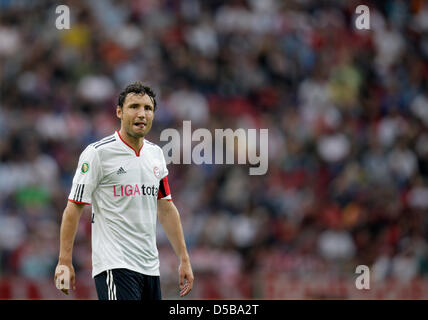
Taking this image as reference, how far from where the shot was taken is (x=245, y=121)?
14.7 m

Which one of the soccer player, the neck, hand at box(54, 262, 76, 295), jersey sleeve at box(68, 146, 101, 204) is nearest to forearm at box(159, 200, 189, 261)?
the soccer player

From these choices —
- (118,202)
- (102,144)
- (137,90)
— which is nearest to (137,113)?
(137,90)

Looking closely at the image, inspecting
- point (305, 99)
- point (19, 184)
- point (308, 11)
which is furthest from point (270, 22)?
point (19, 184)

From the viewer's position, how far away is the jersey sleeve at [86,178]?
623cm

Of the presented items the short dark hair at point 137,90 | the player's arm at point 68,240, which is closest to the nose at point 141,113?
the short dark hair at point 137,90

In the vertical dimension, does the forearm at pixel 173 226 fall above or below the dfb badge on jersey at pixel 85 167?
below

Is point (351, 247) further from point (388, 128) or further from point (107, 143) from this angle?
Answer: point (107, 143)

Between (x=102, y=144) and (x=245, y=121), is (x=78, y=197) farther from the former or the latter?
(x=245, y=121)

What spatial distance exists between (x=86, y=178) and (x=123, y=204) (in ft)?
1.13

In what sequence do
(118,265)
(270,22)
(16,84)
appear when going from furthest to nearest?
(270,22) → (16,84) → (118,265)

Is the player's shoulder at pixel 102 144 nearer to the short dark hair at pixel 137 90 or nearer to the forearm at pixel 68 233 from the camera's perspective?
the short dark hair at pixel 137 90

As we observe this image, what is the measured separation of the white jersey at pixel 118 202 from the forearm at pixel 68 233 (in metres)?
0.09
